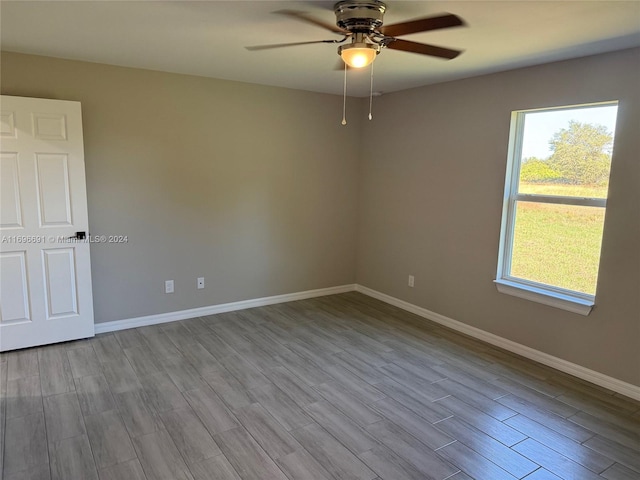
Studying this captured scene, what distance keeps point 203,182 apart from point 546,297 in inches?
129

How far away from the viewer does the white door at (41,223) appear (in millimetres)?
3229

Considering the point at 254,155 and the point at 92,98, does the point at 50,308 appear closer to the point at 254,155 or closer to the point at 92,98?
the point at 92,98

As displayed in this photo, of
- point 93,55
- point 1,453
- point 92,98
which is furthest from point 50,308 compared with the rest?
point 93,55

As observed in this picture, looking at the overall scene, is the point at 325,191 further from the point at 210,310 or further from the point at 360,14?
the point at 360,14

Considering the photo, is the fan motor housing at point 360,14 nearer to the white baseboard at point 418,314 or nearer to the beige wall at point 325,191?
the beige wall at point 325,191

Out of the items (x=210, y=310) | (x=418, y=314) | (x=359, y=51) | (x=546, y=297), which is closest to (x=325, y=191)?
(x=418, y=314)

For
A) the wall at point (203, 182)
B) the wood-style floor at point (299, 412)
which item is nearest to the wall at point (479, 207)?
the wood-style floor at point (299, 412)

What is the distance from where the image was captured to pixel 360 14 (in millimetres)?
2107

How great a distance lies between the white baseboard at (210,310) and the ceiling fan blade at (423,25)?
10.7 feet

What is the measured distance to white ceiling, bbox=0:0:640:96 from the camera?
219cm

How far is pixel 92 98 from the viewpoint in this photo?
3.56m

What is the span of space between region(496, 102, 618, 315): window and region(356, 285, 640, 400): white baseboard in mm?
452

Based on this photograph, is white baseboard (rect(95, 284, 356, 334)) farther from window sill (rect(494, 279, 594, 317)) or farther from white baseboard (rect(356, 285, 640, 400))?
window sill (rect(494, 279, 594, 317))

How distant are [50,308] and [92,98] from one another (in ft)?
6.00
